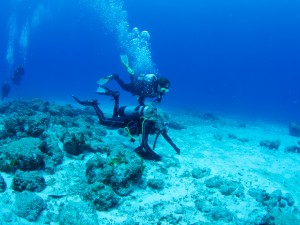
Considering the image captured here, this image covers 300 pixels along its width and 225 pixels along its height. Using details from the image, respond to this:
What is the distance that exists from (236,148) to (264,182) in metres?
3.73

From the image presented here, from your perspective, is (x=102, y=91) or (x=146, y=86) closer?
(x=102, y=91)

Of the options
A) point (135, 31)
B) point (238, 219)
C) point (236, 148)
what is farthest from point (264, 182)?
point (135, 31)

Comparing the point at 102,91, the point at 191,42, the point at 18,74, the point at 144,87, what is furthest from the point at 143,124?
the point at 191,42

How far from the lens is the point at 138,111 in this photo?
25.1 ft

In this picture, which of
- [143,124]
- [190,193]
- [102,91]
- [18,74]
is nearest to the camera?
[190,193]

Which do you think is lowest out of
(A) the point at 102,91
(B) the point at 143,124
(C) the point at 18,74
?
(B) the point at 143,124

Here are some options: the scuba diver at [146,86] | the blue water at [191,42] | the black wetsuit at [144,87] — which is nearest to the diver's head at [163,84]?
the scuba diver at [146,86]

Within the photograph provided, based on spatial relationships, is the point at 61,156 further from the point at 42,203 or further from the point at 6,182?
the point at 42,203

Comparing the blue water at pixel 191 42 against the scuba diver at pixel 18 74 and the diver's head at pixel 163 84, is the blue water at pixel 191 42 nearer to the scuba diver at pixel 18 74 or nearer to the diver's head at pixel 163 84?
the scuba diver at pixel 18 74

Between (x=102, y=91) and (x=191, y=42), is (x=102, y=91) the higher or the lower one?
Answer: the lower one

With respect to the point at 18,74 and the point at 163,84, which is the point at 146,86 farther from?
the point at 18,74

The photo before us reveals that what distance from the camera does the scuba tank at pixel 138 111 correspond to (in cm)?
738

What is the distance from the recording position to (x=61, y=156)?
6.30m

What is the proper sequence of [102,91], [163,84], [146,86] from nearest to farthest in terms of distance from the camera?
[163,84]
[102,91]
[146,86]
